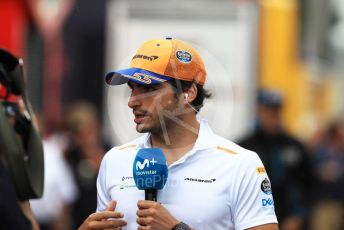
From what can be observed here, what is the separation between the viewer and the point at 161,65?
6.02m

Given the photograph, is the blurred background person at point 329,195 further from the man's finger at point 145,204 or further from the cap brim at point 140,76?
the man's finger at point 145,204

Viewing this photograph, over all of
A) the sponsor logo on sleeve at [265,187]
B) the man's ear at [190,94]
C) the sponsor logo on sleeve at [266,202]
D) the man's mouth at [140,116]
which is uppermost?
the man's ear at [190,94]

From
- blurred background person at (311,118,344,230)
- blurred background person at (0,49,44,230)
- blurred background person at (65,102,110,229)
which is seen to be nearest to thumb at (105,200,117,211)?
blurred background person at (0,49,44,230)

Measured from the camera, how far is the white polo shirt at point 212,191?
5.90m

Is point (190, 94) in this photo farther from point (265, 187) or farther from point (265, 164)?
point (265, 164)

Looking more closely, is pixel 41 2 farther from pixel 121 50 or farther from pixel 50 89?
pixel 121 50

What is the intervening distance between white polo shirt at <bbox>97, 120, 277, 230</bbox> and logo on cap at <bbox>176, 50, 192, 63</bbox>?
0.41m

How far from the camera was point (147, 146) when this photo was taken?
6.19 metres

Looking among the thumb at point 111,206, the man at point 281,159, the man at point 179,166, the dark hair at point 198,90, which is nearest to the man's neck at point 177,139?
the man at point 179,166

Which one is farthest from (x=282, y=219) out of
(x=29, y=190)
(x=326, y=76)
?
(x=326, y=76)

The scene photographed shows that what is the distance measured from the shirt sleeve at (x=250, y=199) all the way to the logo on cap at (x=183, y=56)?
0.58 metres

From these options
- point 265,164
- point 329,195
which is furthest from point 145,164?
point 329,195

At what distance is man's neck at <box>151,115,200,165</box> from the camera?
20.1 ft

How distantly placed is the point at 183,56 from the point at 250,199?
31.3 inches
